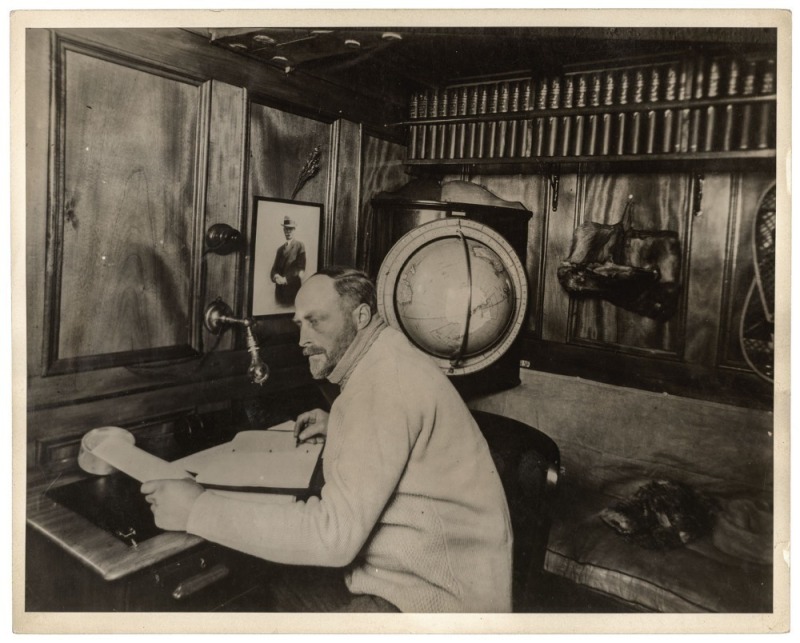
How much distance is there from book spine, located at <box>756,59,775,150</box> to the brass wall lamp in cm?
131

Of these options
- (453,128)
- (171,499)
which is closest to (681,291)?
(453,128)

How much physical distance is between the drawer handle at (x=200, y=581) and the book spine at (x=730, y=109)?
1456 millimetres

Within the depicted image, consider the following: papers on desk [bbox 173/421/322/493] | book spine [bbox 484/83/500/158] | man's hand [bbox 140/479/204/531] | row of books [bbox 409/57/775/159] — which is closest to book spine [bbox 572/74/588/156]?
row of books [bbox 409/57/775/159]

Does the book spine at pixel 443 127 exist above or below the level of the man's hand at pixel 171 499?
above

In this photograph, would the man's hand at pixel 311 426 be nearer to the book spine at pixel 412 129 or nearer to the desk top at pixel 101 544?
the desk top at pixel 101 544

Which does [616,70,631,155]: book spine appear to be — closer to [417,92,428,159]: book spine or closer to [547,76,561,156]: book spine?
[547,76,561,156]: book spine

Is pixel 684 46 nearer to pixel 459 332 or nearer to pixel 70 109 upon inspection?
pixel 459 332

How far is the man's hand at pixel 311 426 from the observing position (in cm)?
144

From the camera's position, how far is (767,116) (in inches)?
51.7

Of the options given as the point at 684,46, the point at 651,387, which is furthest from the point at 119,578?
the point at 684,46

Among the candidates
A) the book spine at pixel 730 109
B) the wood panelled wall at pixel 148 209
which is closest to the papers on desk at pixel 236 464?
the wood panelled wall at pixel 148 209

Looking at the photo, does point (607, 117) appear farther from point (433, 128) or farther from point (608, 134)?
point (433, 128)

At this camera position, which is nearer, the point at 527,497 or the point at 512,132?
the point at 527,497

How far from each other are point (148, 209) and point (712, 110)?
52.9 inches
